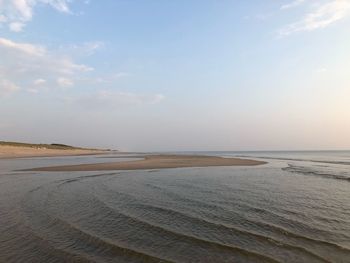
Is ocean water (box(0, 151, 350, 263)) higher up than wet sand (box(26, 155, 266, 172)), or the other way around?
wet sand (box(26, 155, 266, 172))

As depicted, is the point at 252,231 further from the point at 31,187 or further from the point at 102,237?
the point at 31,187

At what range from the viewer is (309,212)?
47.4 feet

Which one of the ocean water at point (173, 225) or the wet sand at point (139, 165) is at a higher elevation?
the wet sand at point (139, 165)

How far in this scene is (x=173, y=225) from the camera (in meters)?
12.0

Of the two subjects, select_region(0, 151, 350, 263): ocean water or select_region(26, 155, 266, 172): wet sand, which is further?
select_region(26, 155, 266, 172): wet sand

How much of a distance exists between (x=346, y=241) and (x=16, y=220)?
38.3 ft

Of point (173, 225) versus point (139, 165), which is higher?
point (139, 165)

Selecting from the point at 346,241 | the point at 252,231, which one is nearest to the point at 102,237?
the point at 252,231

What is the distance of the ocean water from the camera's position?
29.3ft

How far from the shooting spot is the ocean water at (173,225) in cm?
893

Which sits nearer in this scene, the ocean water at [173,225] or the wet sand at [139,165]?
the ocean water at [173,225]

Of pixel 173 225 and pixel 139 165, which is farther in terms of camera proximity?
pixel 139 165

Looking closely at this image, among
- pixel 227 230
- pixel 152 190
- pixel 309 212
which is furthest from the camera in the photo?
pixel 152 190

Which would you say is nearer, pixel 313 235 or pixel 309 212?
pixel 313 235
